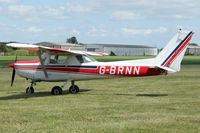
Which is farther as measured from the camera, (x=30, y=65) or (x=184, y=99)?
(x=30, y=65)

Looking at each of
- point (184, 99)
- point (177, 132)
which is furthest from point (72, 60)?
point (177, 132)

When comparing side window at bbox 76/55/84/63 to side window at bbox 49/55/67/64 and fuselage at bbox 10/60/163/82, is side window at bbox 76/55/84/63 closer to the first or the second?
fuselage at bbox 10/60/163/82

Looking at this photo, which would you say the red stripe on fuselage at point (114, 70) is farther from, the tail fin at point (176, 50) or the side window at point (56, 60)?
the tail fin at point (176, 50)

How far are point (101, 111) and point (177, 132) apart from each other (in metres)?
3.45

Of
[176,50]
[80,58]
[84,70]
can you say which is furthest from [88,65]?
[176,50]

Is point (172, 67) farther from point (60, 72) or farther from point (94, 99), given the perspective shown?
point (60, 72)

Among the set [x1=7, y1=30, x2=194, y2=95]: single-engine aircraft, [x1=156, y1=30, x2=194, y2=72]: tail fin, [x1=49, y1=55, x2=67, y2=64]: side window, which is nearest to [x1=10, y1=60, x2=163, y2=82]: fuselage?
[x1=7, y1=30, x2=194, y2=95]: single-engine aircraft

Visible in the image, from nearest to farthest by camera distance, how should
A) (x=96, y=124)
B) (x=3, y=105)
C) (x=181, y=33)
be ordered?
(x=96, y=124), (x=3, y=105), (x=181, y=33)

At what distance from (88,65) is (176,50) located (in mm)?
4164

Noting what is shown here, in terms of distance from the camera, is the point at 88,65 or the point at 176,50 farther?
the point at 88,65

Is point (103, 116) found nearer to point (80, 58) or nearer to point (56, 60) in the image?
point (80, 58)

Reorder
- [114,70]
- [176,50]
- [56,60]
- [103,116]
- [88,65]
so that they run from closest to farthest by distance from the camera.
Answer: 1. [103,116]
2. [176,50]
3. [114,70]
4. [88,65]
5. [56,60]

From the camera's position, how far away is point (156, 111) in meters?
10.2

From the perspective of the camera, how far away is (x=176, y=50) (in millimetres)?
14305
